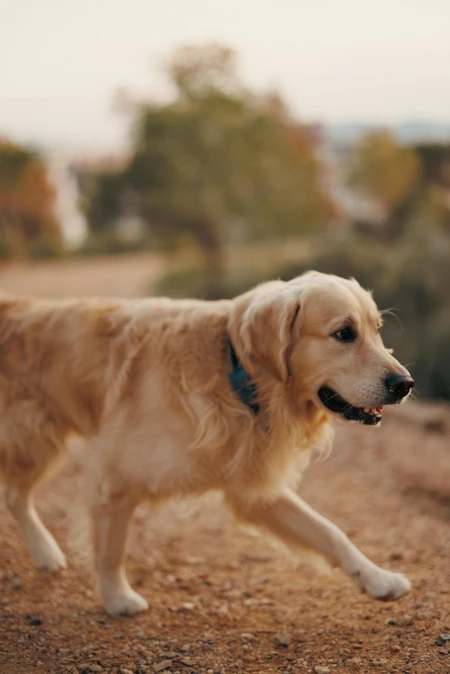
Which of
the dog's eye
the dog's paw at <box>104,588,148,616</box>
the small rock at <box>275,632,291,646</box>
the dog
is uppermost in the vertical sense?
the dog's eye

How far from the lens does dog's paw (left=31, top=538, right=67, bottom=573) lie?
13.3 feet

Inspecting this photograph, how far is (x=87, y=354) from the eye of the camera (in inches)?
147

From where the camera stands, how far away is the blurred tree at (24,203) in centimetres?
1736

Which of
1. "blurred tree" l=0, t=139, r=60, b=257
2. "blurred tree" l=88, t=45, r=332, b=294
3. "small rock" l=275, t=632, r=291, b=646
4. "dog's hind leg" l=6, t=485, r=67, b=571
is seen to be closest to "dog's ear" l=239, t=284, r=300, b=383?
"small rock" l=275, t=632, r=291, b=646

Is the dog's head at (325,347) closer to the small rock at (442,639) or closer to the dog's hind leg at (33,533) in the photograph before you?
the small rock at (442,639)

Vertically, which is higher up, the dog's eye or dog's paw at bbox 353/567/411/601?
the dog's eye

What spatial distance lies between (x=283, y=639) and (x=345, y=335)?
54.0 inches

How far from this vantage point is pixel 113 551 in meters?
3.64

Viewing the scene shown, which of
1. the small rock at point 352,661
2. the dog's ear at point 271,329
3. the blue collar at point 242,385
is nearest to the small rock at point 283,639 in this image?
the small rock at point 352,661

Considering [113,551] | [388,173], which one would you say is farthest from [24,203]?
[113,551]

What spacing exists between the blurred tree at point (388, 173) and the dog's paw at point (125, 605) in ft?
32.5

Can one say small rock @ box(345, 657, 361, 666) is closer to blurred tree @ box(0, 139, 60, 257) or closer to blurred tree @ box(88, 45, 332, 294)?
blurred tree @ box(88, 45, 332, 294)

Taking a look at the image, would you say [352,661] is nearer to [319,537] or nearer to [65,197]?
[319,537]

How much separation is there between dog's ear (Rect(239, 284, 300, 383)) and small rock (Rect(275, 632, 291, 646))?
114 cm
